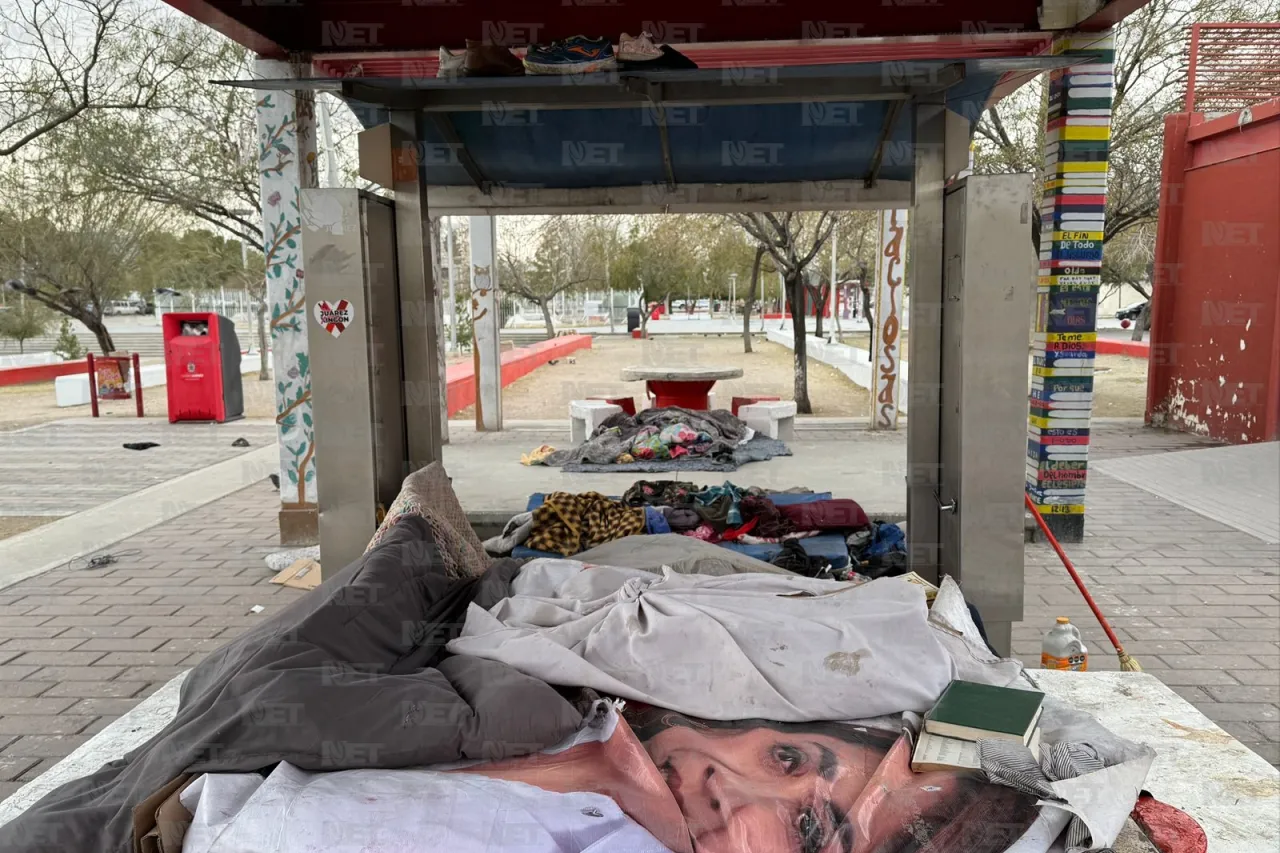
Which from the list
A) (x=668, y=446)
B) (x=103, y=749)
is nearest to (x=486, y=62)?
(x=103, y=749)

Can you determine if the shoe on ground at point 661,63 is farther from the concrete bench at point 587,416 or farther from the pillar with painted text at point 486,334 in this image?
the pillar with painted text at point 486,334

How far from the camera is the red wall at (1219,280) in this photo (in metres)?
11.3

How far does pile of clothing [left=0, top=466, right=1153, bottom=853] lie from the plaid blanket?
193 centimetres

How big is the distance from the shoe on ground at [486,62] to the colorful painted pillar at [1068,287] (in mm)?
4502

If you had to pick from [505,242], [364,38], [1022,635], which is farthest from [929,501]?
[505,242]

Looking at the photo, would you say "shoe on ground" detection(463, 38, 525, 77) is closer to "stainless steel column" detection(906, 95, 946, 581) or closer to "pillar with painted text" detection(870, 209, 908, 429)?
"stainless steel column" detection(906, 95, 946, 581)

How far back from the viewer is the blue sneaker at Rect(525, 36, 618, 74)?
4309mm

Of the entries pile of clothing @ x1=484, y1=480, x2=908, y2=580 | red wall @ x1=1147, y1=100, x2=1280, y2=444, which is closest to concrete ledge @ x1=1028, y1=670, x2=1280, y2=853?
pile of clothing @ x1=484, y1=480, x2=908, y2=580

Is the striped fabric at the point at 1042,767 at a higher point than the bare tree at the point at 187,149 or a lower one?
lower

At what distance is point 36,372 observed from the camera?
2294cm

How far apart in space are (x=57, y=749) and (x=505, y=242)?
34.4 m

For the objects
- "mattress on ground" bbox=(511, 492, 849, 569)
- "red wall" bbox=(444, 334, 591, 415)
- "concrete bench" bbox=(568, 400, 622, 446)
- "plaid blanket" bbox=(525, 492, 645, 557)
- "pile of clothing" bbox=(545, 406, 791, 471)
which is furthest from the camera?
"red wall" bbox=(444, 334, 591, 415)

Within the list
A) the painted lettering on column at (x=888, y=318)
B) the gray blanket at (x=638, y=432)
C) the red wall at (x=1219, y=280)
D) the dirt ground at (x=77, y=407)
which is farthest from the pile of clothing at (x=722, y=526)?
the dirt ground at (x=77, y=407)

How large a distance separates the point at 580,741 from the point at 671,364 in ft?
56.3
